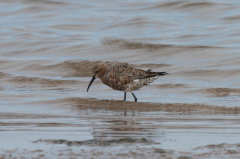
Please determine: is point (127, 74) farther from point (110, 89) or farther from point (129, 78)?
point (110, 89)

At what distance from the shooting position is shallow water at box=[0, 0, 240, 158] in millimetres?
5297

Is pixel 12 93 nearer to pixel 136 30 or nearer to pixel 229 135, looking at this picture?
pixel 229 135

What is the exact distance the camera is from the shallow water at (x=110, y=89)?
530 centimetres

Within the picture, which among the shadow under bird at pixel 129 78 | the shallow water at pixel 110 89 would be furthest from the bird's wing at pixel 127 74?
the shallow water at pixel 110 89

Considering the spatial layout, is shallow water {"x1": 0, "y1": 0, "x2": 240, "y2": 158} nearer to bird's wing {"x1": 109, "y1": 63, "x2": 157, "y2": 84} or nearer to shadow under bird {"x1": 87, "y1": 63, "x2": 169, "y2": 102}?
shadow under bird {"x1": 87, "y1": 63, "x2": 169, "y2": 102}

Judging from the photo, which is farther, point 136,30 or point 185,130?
point 136,30

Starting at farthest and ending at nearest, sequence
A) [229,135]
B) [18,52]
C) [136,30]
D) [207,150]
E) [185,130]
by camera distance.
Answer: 1. [136,30]
2. [18,52]
3. [185,130]
4. [229,135]
5. [207,150]

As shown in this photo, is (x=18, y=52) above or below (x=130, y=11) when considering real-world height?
below

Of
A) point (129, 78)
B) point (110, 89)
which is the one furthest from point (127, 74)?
point (110, 89)

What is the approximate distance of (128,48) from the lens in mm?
17156

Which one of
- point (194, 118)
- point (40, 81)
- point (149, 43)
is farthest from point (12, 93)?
point (149, 43)

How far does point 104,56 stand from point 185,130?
35.1ft

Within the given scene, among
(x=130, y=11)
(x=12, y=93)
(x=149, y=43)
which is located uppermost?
(x=130, y=11)

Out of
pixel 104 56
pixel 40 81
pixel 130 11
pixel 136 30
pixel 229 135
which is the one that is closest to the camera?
pixel 229 135
